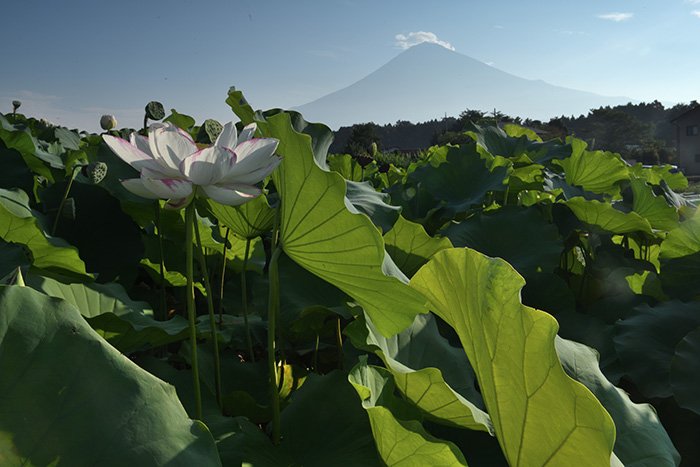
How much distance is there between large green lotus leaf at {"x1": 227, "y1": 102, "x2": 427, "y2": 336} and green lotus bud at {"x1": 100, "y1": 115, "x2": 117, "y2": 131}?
1.15m

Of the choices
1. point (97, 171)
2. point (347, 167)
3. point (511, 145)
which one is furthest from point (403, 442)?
point (511, 145)

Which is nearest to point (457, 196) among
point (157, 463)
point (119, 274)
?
point (119, 274)

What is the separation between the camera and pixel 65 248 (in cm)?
83

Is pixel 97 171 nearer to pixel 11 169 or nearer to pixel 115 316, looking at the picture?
pixel 11 169

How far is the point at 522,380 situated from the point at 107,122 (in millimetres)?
1517

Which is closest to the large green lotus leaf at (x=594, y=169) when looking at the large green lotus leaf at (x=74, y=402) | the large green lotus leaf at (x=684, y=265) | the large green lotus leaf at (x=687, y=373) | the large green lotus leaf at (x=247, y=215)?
the large green lotus leaf at (x=684, y=265)

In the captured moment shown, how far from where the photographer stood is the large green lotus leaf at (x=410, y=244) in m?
0.94

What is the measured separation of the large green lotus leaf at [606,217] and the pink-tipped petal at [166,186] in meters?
0.97

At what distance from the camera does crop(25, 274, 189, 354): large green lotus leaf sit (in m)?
0.64

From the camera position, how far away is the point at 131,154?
0.57 metres

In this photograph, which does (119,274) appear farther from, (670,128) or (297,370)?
(670,128)

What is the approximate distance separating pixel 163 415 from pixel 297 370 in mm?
530

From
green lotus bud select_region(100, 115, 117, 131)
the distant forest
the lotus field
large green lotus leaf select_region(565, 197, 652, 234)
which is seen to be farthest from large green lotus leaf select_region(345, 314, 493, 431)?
the distant forest

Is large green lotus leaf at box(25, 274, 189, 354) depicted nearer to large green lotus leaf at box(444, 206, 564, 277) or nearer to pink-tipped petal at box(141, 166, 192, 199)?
pink-tipped petal at box(141, 166, 192, 199)
